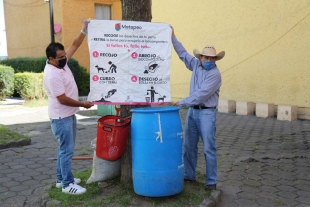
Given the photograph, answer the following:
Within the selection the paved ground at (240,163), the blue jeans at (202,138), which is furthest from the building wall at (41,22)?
the blue jeans at (202,138)

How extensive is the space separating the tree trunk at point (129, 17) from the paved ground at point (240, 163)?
3.80 ft

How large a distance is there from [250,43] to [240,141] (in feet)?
14.9

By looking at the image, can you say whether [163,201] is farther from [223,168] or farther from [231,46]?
[231,46]

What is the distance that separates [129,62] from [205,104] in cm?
106

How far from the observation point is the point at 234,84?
11.4m

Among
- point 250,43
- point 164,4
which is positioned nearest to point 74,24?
point 164,4

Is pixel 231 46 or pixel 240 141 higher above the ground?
pixel 231 46

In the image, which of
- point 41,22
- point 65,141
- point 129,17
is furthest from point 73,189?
point 41,22

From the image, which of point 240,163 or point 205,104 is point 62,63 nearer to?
point 205,104

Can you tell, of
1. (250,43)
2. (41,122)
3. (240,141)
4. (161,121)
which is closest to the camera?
(161,121)

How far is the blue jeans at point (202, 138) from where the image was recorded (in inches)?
167

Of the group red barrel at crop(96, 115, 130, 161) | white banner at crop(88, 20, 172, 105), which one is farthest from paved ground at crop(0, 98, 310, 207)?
white banner at crop(88, 20, 172, 105)

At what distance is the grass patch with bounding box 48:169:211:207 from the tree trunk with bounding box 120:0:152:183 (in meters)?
0.17

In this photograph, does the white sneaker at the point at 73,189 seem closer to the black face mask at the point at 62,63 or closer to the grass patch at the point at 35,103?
the black face mask at the point at 62,63
